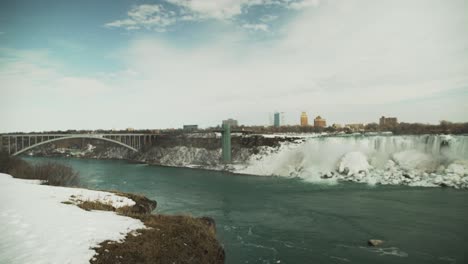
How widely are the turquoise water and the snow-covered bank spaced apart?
520cm

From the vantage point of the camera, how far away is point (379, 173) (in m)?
32.0

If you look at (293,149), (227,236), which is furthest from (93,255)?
(293,149)

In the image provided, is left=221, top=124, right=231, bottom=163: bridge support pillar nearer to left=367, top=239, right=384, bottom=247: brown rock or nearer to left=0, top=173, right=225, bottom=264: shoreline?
left=367, top=239, right=384, bottom=247: brown rock

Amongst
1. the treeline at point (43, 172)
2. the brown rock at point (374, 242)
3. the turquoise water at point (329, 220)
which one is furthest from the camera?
the treeline at point (43, 172)

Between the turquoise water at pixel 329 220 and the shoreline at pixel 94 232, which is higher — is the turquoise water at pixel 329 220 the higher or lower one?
the lower one

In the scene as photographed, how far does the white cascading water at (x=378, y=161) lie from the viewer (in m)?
29.3

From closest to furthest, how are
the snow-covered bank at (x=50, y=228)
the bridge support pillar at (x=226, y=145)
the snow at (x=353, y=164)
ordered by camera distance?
the snow-covered bank at (x=50, y=228)
the snow at (x=353, y=164)
the bridge support pillar at (x=226, y=145)

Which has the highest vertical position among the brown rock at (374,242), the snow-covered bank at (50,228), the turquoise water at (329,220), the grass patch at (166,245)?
the snow-covered bank at (50,228)

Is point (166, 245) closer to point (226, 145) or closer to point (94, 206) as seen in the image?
point (94, 206)

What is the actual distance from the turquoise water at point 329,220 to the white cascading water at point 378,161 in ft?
11.0

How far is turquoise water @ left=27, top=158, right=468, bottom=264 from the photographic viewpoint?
12.2m

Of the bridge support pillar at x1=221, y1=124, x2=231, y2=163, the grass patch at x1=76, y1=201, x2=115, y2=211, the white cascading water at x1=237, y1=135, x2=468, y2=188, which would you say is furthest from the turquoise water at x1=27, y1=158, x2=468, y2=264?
the bridge support pillar at x1=221, y1=124, x2=231, y2=163

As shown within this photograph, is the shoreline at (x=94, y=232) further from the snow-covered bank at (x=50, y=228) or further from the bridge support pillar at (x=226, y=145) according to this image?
the bridge support pillar at (x=226, y=145)

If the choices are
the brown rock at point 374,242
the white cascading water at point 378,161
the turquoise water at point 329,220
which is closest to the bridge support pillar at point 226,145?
the white cascading water at point 378,161
